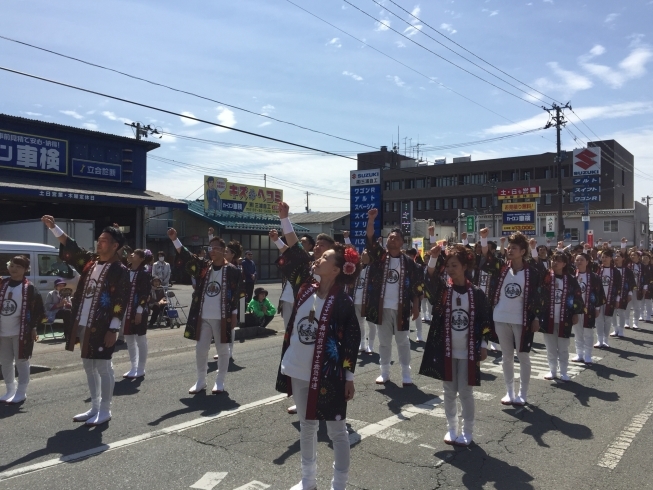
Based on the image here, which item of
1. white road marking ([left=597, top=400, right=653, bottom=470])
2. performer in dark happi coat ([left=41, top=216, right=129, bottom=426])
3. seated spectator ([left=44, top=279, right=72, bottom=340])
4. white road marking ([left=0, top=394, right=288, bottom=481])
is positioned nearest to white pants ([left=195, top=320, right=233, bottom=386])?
white road marking ([left=0, top=394, right=288, bottom=481])

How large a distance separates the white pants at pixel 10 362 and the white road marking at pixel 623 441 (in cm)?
616

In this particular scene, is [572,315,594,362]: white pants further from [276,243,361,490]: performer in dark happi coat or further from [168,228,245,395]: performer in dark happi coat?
[276,243,361,490]: performer in dark happi coat

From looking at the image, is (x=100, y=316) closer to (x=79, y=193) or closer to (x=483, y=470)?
(x=483, y=470)

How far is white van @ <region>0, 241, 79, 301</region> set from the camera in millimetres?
12547

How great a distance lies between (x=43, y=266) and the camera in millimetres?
13133

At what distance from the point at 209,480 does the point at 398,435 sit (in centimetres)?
197

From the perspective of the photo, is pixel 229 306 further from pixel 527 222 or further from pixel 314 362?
pixel 527 222

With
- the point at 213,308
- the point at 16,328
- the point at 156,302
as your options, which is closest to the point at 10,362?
the point at 16,328

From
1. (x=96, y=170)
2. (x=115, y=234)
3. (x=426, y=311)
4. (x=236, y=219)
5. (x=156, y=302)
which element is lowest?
(x=426, y=311)

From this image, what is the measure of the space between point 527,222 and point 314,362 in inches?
1077

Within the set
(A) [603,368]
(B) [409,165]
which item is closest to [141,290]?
(A) [603,368]

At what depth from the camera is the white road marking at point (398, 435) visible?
5.32 m

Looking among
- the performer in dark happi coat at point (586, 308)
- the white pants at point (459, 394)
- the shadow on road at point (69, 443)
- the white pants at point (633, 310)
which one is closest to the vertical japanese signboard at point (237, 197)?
the white pants at point (633, 310)

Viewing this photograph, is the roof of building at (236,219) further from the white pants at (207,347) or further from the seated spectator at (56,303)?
the white pants at (207,347)
